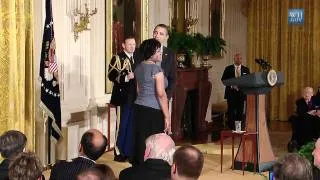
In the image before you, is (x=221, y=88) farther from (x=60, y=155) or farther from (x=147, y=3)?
(x=60, y=155)

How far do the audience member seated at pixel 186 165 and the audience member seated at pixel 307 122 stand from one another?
6283mm

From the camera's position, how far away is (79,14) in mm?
8055

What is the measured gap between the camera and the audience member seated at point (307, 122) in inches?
359

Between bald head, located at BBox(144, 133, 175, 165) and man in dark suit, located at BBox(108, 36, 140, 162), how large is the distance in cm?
392

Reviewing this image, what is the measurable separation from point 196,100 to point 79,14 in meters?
3.78

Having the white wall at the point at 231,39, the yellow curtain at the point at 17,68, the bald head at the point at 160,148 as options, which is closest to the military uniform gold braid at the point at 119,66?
the yellow curtain at the point at 17,68

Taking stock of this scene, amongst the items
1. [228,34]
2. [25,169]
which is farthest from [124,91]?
[228,34]

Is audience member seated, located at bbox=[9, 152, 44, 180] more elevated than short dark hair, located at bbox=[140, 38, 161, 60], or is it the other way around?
short dark hair, located at bbox=[140, 38, 161, 60]

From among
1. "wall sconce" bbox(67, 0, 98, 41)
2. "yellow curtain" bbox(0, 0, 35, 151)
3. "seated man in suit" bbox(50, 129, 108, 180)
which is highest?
"wall sconce" bbox(67, 0, 98, 41)

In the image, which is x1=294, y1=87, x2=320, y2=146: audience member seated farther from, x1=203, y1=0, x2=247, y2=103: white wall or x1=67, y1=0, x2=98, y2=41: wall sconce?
x1=203, y1=0, x2=247, y2=103: white wall

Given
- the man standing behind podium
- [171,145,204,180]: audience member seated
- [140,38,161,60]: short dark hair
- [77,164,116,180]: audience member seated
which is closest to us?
[77,164,116,180]: audience member seated

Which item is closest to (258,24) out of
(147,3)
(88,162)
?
(147,3)

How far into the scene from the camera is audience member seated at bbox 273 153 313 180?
2.79 meters

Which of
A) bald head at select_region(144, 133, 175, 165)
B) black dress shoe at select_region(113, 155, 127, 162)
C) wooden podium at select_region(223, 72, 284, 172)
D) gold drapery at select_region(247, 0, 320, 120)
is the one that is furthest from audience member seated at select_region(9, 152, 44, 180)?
gold drapery at select_region(247, 0, 320, 120)
